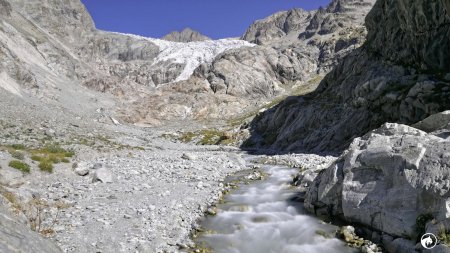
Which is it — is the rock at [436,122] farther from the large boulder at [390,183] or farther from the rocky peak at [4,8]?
the rocky peak at [4,8]

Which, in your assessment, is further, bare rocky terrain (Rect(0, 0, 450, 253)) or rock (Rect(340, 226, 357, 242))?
rock (Rect(340, 226, 357, 242))

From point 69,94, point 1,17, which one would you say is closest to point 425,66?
point 69,94

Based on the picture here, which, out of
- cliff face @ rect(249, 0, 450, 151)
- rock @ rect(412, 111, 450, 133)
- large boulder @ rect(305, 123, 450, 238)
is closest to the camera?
large boulder @ rect(305, 123, 450, 238)

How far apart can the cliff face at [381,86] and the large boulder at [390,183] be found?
23001 mm

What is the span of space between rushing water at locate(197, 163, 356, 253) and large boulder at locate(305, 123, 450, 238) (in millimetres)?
1741

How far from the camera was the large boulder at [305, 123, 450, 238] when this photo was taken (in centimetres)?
1748

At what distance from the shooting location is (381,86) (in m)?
58.9

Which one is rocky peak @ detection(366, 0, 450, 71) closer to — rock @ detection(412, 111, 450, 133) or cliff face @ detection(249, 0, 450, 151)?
cliff face @ detection(249, 0, 450, 151)

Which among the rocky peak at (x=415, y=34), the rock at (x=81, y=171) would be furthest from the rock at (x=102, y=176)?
the rocky peak at (x=415, y=34)

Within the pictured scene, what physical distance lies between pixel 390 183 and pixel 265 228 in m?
7.49

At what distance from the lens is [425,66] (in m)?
54.5

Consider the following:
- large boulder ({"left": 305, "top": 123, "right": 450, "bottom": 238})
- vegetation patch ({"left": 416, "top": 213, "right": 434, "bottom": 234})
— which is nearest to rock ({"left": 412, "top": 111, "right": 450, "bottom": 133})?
large boulder ({"left": 305, "top": 123, "right": 450, "bottom": 238})

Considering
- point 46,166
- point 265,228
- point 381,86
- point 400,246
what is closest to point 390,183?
point 400,246

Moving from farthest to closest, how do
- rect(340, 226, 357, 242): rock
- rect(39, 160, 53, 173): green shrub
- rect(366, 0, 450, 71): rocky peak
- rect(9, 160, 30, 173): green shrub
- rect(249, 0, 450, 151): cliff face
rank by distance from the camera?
rect(366, 0, 450, 71): rocky peak, rect(249, 0, 450, 151): cliff face, rect(39, 160, 53, 173): green shrub, rect(9, 160, 30, 173): green shrub, rect(340, 226, 357, 242): rock
